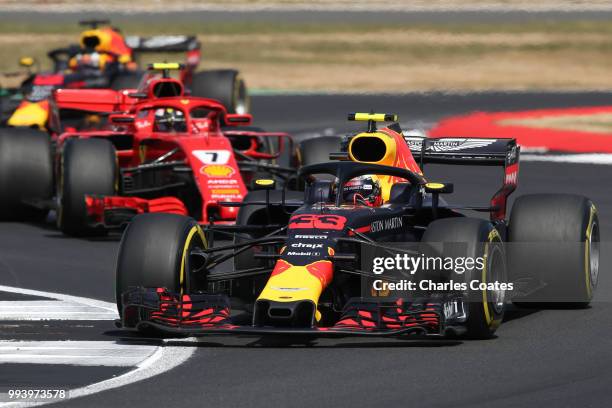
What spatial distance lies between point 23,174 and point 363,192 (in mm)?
7453

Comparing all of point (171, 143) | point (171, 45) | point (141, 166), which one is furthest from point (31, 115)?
point (141, 166)

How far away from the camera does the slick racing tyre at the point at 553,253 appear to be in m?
12.6

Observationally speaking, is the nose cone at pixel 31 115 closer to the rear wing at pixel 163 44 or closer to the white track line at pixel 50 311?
the rear wing at pixel 163 44

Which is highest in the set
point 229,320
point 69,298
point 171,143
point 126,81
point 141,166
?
point 126,81

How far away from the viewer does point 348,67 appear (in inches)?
1602

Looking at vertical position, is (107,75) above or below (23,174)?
above

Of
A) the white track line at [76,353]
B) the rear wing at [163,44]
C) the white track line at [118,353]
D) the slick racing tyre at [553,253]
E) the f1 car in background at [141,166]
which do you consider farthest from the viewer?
the rear wing at [163,44]

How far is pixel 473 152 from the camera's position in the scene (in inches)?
550

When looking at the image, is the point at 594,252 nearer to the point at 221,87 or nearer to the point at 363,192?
the point at 363,192

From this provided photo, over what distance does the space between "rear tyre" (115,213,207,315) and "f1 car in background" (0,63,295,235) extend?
16.9 feet

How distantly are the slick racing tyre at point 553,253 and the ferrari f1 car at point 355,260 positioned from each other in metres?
0.01

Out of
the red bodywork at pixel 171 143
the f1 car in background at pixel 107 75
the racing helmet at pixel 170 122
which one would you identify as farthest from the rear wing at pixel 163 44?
the racing helmet at pixel 170 122

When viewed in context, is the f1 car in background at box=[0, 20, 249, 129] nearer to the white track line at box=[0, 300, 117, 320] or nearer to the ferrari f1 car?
the white track line at box=[0, 300, 117, 320]

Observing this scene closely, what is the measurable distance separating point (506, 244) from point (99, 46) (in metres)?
16.2
